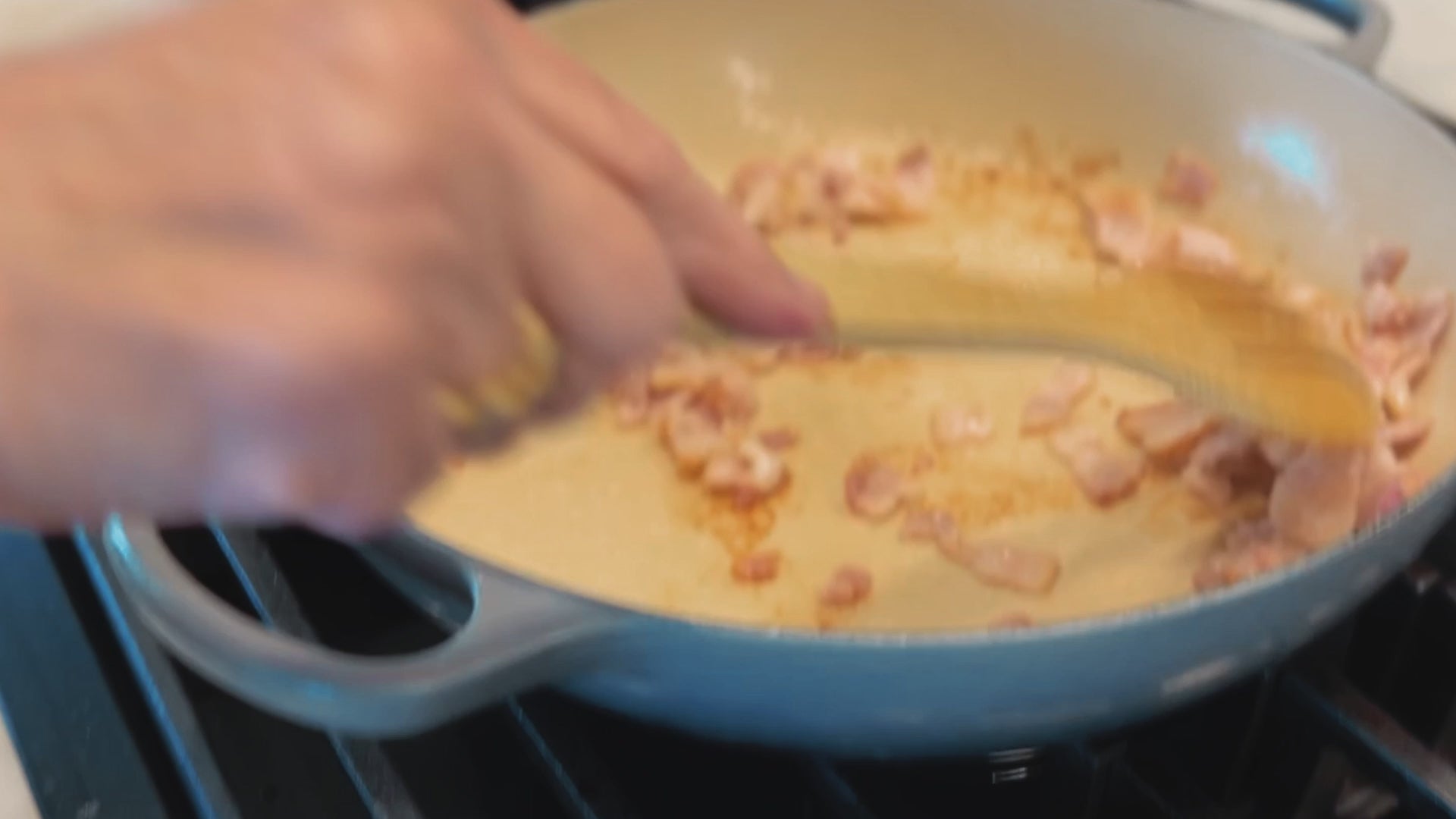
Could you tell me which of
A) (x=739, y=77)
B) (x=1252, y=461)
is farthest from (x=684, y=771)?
(x=739, y=77)

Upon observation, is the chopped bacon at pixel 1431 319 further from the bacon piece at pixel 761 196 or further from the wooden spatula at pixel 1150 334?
the bacon piece at pixel 761 196

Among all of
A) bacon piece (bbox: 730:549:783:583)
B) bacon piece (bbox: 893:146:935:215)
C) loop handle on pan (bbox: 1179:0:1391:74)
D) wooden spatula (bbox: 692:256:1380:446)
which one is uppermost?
loop handle on pan (bbox: 1179:0:1391:74)

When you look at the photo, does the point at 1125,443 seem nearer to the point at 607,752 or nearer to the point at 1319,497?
the point at 1319,497

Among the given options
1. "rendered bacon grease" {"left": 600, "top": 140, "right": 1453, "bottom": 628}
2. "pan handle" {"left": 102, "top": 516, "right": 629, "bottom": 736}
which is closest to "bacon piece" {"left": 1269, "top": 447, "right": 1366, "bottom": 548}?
"rendered bacon grease" {"left": 600, "top": 140, "right": 1453, "bottom": 628}

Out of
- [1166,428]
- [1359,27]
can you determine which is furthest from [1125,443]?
[1359,27]

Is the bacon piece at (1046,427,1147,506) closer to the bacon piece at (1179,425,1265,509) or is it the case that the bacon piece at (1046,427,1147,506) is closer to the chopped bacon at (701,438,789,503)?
the bacon piece at (1179,425,1265,509)

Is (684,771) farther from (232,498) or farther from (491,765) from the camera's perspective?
(232,498)

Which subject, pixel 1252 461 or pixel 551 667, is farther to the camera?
pixel 1252 461
